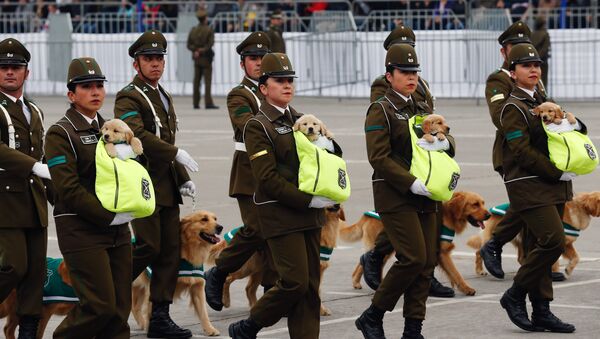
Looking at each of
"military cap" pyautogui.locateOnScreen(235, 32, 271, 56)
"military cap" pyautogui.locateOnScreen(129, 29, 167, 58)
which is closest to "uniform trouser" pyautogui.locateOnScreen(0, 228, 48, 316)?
"military cap" pyautogui.locateOnScreen(129, 29, 167, 58)

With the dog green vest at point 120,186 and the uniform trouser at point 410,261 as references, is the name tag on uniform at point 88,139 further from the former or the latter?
the uniform trouser at point 410,261

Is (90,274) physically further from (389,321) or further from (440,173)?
(389,321)

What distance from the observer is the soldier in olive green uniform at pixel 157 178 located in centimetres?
937

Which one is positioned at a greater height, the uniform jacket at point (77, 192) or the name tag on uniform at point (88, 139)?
the name tag on uniform at point (88, 139)

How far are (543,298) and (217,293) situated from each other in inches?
94.3

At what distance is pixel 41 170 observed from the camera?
8.22 m

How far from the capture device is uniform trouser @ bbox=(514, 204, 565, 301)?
927 centimetres

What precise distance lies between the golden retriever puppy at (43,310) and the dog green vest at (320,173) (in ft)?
5.74

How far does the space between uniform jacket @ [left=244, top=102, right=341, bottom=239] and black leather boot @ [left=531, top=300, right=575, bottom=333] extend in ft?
6.47

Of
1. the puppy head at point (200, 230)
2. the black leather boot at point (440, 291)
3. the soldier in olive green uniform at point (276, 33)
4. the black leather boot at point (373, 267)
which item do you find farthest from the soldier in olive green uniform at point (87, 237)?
the soldier in olive green uniform at point (276, 33)

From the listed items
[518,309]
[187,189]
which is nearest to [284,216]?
[187,189]

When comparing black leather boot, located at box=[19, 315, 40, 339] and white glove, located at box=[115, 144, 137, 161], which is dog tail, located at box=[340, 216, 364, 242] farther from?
white glove, located at box=[115, 144, 137, 161]

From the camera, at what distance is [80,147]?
766cm

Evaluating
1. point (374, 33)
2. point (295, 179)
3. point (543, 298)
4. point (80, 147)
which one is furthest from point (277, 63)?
point (374, 33)
